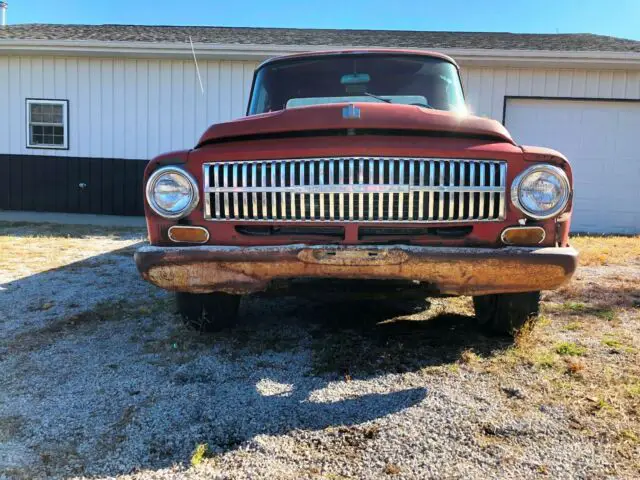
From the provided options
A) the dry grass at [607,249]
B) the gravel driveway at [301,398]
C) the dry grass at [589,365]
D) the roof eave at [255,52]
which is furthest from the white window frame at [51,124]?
the dry grass at [589,365]

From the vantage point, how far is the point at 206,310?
3.42 meters

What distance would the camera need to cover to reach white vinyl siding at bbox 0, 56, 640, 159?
1059 centimetres

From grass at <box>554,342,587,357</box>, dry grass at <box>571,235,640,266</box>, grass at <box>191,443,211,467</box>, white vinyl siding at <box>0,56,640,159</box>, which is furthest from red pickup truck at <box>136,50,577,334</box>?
white vinyl siding at <box>0,56,640,159</box>

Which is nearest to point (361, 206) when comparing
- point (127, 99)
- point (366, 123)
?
point (366, 123)

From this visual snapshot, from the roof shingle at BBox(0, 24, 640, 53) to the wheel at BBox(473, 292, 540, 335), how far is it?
7822 mm

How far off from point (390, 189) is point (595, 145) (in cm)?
900

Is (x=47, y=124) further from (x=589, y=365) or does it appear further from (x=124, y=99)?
(x=589, y=365)

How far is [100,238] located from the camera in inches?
324

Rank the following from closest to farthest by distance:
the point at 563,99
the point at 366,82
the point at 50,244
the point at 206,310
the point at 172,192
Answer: the point at 172,192 < the point at 206,310 < the point at 366,82 < the point at 50,244 < the point at 563,99

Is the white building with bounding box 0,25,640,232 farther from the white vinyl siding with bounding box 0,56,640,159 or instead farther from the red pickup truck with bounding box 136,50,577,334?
the red pickup truck with bounding box 136,50,577,334

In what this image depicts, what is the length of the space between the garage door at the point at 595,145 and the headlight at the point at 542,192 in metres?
7.92

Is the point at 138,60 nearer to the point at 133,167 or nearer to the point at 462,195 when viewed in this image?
the point at 133,167

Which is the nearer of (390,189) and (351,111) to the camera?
(390,189)

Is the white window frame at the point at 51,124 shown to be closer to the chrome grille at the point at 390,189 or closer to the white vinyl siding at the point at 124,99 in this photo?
the white vinyl siding at the point at 124,99
